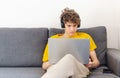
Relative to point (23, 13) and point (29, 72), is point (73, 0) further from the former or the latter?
point (29, 72)

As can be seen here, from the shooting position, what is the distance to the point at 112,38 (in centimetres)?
275

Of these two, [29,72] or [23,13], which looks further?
[23,13]

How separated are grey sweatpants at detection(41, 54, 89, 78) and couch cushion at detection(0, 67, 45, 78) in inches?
9.0

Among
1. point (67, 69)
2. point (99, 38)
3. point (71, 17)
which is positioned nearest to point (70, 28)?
point (71, 17)

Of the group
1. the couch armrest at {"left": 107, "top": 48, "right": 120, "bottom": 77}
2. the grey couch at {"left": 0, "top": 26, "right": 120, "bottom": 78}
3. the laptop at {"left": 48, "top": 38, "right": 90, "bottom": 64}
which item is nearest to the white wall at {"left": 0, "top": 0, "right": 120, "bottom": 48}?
the grey couch at {"left": 0, "top": 26, "right": 120, "bottom": 78}

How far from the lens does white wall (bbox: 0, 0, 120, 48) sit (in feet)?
8.85

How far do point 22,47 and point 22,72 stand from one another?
342 millimetres

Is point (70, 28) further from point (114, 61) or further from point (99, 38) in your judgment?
point (114, 61)

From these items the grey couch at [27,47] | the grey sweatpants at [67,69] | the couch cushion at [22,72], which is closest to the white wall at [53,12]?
Result: the grey couch at [27,47]

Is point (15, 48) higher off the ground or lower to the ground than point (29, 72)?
higher

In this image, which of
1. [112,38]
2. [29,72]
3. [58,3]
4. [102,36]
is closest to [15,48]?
[29,72]

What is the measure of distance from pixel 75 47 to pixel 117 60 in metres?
0.40

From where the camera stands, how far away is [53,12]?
2.72 m

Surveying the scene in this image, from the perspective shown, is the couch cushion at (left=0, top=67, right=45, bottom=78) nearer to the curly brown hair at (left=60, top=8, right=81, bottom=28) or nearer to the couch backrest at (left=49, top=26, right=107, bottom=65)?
the couch backrest at (left=49, top=26, right=107, bottom=65)
